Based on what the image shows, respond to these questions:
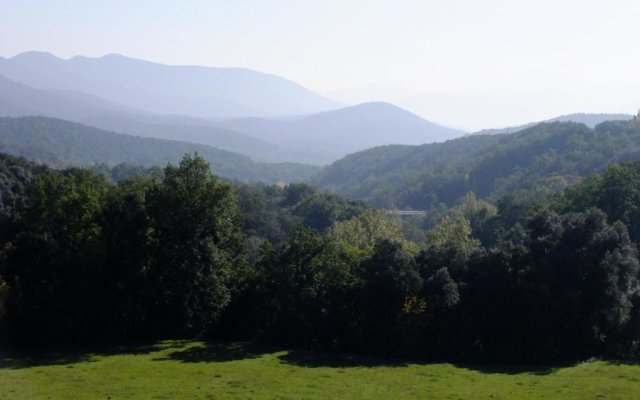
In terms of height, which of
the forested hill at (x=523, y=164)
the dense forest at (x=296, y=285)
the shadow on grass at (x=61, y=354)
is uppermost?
the forested hill at (x=523, y=164)

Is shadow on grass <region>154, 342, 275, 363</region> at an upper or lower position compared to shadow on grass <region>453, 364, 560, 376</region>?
upper

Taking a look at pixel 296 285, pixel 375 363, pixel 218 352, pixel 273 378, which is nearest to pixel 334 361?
pixel 375 363

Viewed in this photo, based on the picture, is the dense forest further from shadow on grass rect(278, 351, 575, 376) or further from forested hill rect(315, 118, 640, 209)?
forested hill rect(315, 118, 640, 209)

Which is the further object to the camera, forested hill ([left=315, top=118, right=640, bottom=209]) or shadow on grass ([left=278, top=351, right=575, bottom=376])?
forested hill ([left=315, top=118, right=640, bottom=209])

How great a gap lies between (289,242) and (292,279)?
2.46 metres

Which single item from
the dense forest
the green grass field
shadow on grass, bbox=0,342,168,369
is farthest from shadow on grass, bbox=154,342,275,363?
the dense forest

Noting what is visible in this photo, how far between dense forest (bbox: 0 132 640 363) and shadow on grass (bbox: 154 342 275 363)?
195 cm

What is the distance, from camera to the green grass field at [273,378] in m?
27.3

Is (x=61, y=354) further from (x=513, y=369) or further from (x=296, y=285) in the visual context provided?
(x=513, y=369)

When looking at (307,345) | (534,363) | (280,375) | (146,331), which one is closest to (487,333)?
(534,363)

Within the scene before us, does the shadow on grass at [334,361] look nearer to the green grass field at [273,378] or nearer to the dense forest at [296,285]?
the green grass field at [273,378]

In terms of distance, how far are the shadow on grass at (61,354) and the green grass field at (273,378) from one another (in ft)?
0.17

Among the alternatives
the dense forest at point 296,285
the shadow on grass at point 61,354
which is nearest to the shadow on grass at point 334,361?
the dense forest at point 296,285

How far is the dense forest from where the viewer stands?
36.8m
